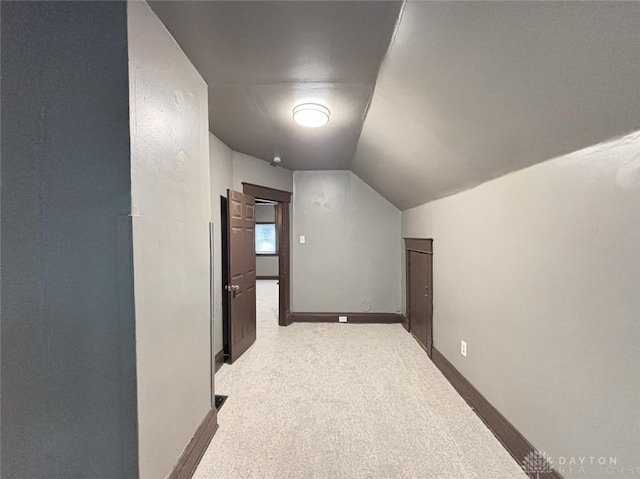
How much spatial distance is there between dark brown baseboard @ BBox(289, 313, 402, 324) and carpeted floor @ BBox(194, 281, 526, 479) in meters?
1.14

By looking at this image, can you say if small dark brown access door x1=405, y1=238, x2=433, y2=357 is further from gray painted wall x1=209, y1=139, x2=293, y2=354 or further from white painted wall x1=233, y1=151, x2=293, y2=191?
gray painted wall x1=209, y1=139, x2=293, y2=354

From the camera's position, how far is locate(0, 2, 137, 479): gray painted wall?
1274mm

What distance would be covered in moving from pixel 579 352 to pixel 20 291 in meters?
2.50

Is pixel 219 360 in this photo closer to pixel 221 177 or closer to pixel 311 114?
pixel 221 177

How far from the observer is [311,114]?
2.44m

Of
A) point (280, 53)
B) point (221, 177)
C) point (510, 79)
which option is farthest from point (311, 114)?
point (510, 79)

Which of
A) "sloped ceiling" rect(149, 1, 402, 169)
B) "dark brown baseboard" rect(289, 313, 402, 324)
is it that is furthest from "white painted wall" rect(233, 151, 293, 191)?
"dark brown baseboard" rect(289, 313, 402, 324)

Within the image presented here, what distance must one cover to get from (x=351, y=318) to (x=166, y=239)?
3710mm

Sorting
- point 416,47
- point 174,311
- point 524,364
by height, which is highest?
point 416,47

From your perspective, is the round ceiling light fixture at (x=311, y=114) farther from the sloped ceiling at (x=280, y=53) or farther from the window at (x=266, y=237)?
the window at (x=266, y=237)

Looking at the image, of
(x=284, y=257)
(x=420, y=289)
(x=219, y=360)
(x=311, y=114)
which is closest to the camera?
(x=311, y=114)

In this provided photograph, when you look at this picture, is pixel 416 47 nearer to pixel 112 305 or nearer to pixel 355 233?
pixel 112 305

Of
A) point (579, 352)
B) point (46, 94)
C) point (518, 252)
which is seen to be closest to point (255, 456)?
point (579, 352)

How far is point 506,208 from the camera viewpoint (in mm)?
1984
